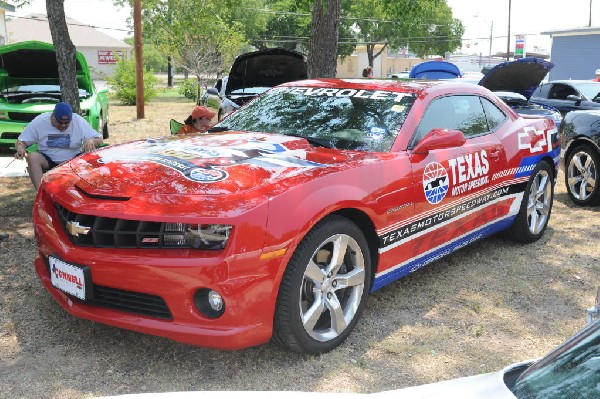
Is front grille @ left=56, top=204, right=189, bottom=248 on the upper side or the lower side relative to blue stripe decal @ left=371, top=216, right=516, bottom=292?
upper

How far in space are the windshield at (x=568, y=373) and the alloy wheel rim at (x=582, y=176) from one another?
647cm

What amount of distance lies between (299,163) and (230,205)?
2.31 ft

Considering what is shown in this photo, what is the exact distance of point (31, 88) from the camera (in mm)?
10422

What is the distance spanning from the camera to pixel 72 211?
3.38 meters

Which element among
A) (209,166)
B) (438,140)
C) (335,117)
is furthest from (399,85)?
(209,166)

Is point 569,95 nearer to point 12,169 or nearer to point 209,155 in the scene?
point 12,169

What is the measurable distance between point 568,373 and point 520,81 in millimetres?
10286

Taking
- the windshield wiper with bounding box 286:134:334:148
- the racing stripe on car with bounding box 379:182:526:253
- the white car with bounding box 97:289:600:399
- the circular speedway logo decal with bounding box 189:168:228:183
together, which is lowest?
the racing stripe on car with bounding box 379:182:526:253

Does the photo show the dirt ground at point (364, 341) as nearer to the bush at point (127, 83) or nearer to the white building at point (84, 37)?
the bush at point (127, 83)

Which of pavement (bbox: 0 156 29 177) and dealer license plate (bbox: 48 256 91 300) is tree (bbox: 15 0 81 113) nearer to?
pavement (bbox: 0 156 29 177)

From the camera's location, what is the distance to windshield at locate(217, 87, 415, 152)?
4297 millimetres

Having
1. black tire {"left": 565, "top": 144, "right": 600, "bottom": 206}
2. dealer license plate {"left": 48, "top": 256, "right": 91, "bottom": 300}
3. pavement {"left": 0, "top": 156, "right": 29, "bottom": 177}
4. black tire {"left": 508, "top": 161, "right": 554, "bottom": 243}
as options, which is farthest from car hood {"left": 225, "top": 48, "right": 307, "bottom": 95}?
dealer license plate {"left": 48, "top": 256, "right": 91, "bottom": 300}

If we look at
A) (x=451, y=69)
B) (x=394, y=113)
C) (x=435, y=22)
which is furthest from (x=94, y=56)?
(x=394, y=113)

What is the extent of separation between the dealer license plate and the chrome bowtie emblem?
0.17 m
